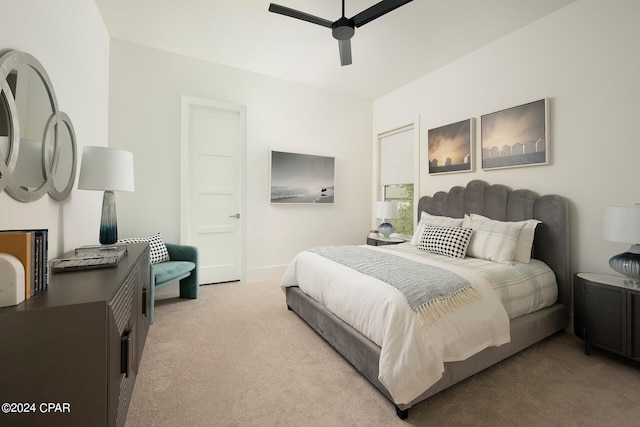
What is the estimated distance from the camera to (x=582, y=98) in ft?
8.07

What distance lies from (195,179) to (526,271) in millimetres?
3754

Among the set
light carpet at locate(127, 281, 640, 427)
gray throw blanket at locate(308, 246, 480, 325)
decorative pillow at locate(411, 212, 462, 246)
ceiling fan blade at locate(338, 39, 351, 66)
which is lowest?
light carpet at locate(127, 281, 640, 427)

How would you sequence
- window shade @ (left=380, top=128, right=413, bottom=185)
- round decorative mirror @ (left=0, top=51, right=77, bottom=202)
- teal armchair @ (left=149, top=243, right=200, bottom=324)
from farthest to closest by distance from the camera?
1. window shade @ (left=380, top=128, right=413, bottom=185)
2. teal armchair @ (left=149, top=243, right=200, bottom=324)
3. round decorative mirror @ (left=0, top=51, right=77, bottom=202)

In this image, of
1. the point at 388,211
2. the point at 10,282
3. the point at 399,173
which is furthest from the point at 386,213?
the point at 10,282

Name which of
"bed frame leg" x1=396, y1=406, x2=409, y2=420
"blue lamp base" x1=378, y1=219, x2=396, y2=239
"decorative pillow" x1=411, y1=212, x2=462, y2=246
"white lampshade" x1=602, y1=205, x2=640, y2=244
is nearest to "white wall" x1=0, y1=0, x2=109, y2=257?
"bed frame leg" x1=396, y1=406, x2=409, y2=420

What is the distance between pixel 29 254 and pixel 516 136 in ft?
12.4

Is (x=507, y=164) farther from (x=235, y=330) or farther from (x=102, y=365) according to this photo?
(x=102, y=365)

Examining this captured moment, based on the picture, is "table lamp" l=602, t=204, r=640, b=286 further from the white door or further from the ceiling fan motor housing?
the white door

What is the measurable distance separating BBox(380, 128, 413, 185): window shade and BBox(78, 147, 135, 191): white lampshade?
3.66m

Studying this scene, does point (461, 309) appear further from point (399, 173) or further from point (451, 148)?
point (399, 173)

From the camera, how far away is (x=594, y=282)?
2115 millimetres

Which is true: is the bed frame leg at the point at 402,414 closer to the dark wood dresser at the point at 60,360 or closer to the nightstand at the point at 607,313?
the dark wood dresser at the point at 60,360

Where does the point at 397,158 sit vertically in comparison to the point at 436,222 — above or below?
above

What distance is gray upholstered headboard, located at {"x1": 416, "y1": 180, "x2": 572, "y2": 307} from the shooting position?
2494 millimetres
